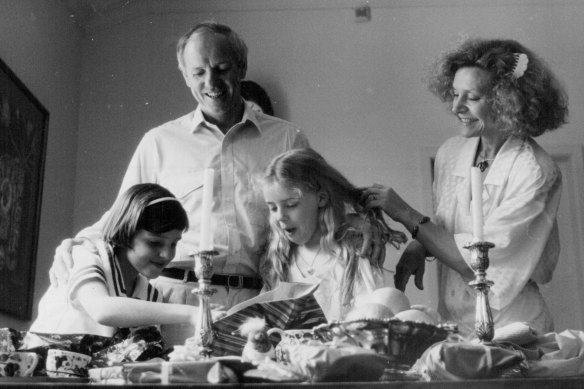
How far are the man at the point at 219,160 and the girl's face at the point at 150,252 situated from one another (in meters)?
0.15

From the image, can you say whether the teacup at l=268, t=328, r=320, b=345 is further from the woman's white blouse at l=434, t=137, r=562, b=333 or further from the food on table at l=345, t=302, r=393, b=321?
the woman's white blouse at l=434, t=137, r=562, b=333

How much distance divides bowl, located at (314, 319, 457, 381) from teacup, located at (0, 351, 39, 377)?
25 centimetres

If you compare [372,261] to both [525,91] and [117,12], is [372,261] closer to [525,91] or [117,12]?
[525,91]

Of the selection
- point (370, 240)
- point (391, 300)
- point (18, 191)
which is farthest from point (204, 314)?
point (18, 191)

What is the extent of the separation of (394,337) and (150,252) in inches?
18.6

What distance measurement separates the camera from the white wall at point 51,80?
1521 mm

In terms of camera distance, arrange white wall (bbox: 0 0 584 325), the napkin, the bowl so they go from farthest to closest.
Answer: white wall (bbox: 0 0 584 325) → the napkin → the bowl

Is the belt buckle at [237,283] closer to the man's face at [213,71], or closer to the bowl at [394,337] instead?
the man's face at [213,71]

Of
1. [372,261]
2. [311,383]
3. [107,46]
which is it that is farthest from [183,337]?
[107,46]

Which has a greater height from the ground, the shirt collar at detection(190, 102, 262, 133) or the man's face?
the man's face

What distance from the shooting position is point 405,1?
182 centimetres

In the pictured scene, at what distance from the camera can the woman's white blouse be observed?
103 cm

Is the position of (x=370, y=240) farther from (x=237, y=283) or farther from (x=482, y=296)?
(x=482, y=296)

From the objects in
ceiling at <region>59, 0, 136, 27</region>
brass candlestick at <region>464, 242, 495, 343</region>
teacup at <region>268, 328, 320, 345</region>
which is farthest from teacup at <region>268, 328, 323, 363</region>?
ceiling at <region>59, 0, 136, 27</region>
